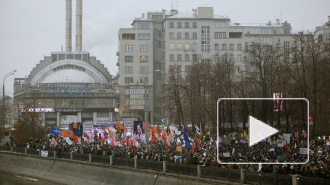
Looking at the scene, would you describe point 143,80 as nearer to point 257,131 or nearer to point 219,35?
point 219,35

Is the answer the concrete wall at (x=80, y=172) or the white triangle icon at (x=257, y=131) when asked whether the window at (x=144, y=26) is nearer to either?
the concrete wall at (x=80, y=172)

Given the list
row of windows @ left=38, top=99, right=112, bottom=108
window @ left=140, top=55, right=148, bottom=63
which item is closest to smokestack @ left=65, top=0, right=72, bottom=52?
row of windows @ left=38, top=99, right=112, bottom=108

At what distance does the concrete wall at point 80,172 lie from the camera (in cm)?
2872

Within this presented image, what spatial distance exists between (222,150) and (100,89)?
122 m

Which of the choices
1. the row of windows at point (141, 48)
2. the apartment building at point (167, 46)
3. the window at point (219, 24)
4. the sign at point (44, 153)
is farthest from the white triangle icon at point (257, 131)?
the window at point (219, 24)

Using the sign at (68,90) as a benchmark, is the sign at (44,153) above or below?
below

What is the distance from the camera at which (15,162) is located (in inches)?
1976

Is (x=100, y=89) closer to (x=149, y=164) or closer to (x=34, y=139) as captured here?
(x=34, y=139)

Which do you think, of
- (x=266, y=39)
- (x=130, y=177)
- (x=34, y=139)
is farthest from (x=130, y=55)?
(x=130, y=177)

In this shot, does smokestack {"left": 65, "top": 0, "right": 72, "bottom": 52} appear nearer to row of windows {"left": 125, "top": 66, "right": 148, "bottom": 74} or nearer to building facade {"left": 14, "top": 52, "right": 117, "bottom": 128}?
building facade {"left": 14, "top": 52, "right": 117, "bottom": 128}
